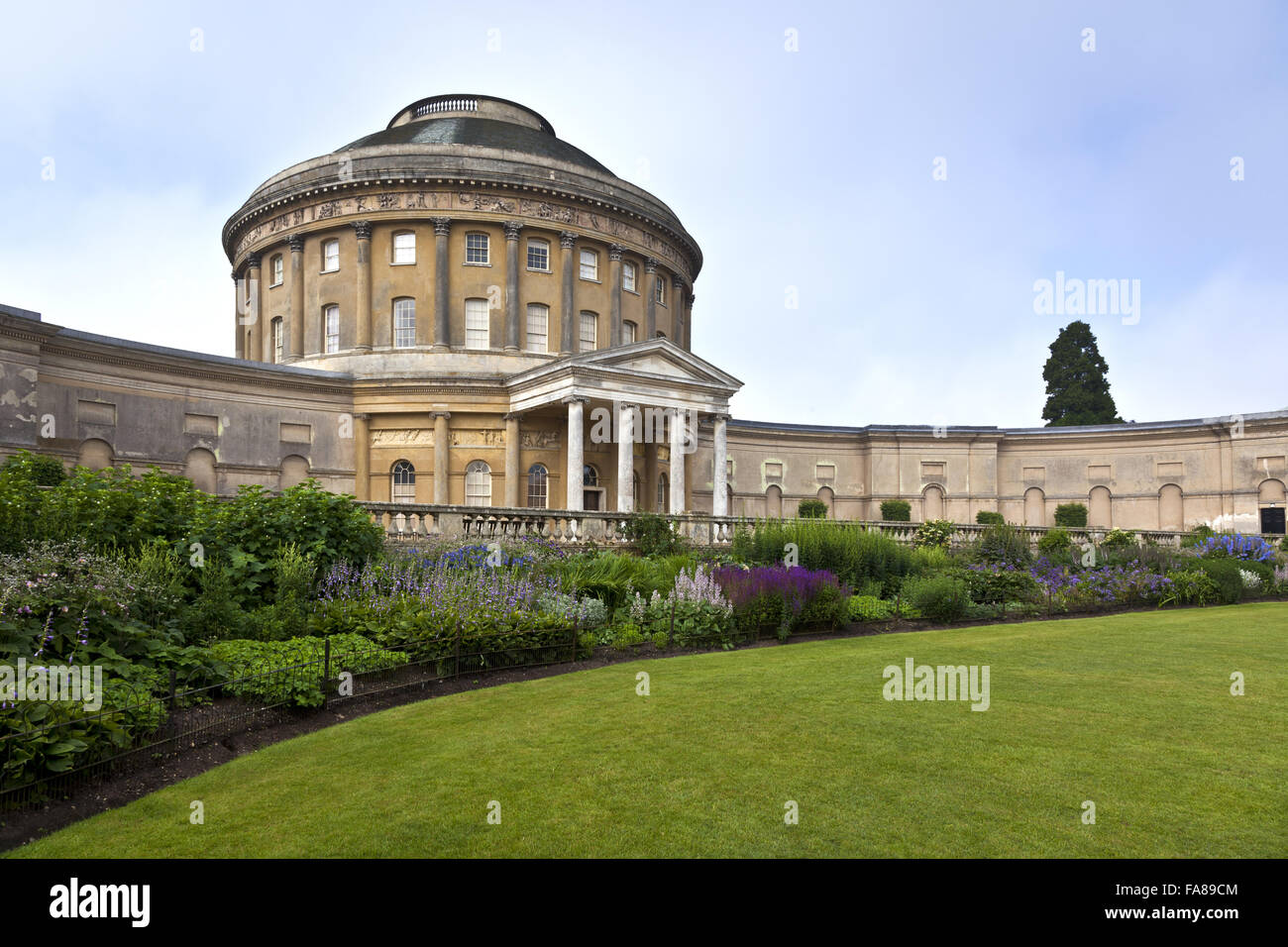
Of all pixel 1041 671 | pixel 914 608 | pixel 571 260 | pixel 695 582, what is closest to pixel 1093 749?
pixel 1041 671

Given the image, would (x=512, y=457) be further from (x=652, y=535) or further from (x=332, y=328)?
(x=652, y=535)

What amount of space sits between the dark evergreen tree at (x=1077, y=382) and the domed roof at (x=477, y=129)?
35.9 metres

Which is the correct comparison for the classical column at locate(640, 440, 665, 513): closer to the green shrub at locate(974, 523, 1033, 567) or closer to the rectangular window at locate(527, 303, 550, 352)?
the rectangular window at locate(527, 303, 550, 352)

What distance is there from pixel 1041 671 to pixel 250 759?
28.7 ft

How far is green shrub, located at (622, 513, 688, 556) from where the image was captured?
2086 centimetres

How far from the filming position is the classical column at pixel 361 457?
35.7 m

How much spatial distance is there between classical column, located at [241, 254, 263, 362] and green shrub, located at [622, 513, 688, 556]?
92.1 feet

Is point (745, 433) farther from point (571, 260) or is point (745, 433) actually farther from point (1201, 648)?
point (1201, 648)

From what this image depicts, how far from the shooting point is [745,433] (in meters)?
47.9

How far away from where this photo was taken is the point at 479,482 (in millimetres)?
36312

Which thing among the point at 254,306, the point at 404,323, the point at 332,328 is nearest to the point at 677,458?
the point at 404,323

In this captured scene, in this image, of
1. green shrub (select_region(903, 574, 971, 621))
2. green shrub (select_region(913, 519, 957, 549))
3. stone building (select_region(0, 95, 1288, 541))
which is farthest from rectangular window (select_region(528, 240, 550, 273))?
green shrub (select_region(903, 574, 971, 621))

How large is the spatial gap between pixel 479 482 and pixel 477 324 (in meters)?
7.85

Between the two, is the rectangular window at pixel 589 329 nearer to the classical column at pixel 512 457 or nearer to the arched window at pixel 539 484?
A: the classical column at pixel 512 457
